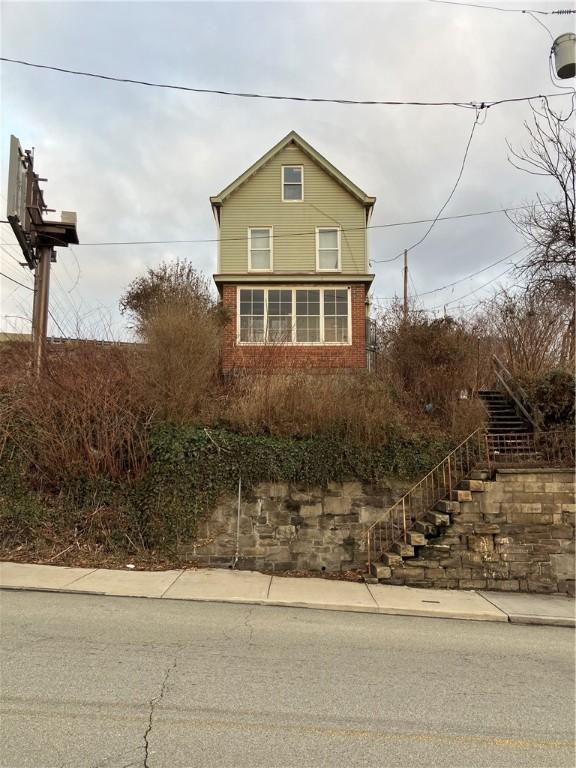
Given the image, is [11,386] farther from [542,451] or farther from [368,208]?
[368,208]

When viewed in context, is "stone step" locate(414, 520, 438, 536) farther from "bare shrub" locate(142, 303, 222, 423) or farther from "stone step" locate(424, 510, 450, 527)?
"bare shrub" locate(142, 303, 222, 423)

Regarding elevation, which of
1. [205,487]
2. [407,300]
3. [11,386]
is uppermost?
[407,300]

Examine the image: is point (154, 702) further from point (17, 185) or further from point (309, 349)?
point (309, 349)

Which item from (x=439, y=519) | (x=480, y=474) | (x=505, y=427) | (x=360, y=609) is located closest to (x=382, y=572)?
(x=439, y=519)

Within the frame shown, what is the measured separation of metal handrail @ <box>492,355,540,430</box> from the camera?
11.4 metres

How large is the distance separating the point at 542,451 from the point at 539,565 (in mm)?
2318

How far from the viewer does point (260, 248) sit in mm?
21250

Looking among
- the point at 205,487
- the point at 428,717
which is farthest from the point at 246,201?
the point at 428,717

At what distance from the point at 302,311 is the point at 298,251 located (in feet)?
8.52

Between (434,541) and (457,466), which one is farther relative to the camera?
(457,466)

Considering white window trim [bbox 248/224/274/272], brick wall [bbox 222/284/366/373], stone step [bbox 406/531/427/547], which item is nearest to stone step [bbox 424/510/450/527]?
stone step [bbox 406/531/427/547]

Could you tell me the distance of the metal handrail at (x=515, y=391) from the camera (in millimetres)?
11383

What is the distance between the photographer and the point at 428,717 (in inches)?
162

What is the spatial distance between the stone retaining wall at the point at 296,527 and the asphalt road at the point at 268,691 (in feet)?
8.82
